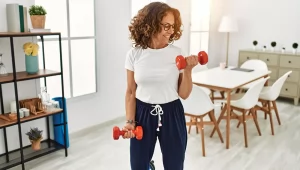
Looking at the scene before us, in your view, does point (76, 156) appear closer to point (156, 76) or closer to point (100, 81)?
point (100, 81)

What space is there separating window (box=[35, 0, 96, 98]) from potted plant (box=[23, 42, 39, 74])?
383mm

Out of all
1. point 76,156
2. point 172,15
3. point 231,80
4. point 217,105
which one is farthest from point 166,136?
point 217,105

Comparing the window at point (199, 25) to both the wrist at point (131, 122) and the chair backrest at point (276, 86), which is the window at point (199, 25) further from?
the wrist at point (131, 122)

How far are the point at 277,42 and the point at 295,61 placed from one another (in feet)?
2.27

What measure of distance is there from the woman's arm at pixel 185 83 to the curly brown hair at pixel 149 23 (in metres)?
0.23

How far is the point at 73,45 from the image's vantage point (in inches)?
132

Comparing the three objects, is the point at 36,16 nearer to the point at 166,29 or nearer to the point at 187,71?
the point at 166,29

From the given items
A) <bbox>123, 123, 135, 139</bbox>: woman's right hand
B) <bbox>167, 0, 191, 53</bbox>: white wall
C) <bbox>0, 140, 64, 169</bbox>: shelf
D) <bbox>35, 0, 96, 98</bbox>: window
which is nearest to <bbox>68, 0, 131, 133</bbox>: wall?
<bbox>35, 0, 96, 98</bbox>: window

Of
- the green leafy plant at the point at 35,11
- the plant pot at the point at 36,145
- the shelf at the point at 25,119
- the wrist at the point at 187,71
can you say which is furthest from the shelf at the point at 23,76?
the wrist at the point at 187,71

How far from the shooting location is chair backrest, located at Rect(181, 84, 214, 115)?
293 cm

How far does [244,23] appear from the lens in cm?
573

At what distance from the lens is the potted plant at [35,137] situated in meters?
2.83

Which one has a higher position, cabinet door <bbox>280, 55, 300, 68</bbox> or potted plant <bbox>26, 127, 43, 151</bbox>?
cabinet door <bbox>280, 55, 300, 68</bbox>

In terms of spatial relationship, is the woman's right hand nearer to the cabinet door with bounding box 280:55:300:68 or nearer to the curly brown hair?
the curly brown hair
